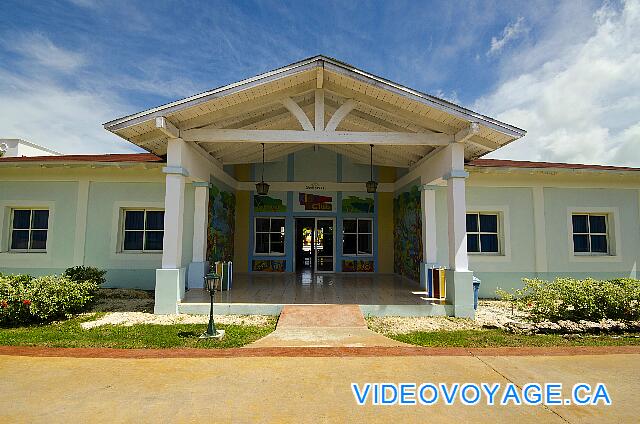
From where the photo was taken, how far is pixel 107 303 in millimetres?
7883

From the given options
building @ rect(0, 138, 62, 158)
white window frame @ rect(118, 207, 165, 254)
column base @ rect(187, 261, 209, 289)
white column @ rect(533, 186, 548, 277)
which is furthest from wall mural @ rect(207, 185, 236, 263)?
building @ rect(0, 138, 62, 158)

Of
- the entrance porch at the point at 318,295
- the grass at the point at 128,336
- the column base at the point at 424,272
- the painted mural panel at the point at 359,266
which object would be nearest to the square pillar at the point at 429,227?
the column base at the point at 424,272

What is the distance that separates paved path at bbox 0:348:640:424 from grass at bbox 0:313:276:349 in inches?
22.7

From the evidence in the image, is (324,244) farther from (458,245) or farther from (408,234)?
(458,245)

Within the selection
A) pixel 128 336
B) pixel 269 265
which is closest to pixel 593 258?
pixel 269 265

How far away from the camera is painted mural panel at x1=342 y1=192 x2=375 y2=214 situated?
12.2 meters

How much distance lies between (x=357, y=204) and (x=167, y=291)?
6973mm

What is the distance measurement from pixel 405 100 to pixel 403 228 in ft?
16.8

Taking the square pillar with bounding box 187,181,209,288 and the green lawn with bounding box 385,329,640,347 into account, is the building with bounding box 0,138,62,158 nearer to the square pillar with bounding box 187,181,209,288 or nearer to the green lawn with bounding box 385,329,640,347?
the square pillar with bounding box 187,181,209,288

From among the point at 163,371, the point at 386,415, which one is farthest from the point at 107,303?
the point at 386,415

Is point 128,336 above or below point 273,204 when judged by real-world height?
below

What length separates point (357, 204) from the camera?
40.1 ft

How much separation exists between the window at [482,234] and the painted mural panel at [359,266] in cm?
346

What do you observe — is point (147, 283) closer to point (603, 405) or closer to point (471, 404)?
point (471, 404)
